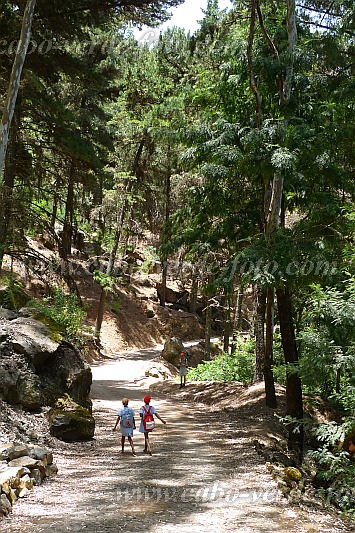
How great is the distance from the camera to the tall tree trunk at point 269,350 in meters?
11.7

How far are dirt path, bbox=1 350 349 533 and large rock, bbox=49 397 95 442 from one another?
22 cm

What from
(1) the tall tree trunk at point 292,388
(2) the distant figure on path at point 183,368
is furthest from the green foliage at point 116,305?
(1) the tall tree trunk at point 292,388

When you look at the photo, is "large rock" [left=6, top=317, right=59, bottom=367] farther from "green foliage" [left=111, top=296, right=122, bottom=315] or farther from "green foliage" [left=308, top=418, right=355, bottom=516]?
"green foliage" [left=111, top=296, right=122, bottom=315]

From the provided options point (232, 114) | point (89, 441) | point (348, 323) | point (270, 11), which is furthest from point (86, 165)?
point (348, 323)

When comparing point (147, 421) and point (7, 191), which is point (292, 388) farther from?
point (7, 191)

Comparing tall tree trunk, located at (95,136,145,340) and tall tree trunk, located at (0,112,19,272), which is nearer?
tall tree trunk, located at (0,112,19,272)

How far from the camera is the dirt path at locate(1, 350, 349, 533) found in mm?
5211

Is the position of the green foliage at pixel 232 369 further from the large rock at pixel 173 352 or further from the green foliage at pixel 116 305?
the green foliage at pixel 116 305

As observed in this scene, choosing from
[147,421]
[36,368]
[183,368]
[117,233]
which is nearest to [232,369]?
[183,368]

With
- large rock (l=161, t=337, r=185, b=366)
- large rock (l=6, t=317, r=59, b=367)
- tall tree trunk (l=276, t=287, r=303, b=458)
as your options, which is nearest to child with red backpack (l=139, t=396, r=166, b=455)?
large rock (l=6, t=317, r=59, b=367)

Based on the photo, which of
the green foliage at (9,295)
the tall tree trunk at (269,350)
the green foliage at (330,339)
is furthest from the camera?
the tall tree trunk at (269,350)

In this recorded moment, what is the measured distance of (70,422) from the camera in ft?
29.8

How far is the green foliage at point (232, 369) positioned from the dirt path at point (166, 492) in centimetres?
706

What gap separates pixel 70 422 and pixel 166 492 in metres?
3.27
